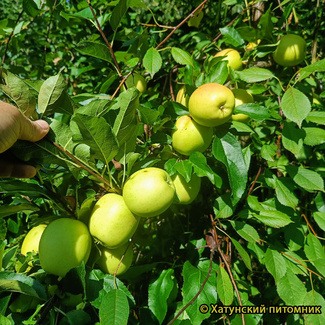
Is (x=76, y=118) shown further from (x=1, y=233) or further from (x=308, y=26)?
(x=308, y=26)

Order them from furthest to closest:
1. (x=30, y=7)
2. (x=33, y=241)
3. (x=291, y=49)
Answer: (x=30, y=7)
(x=291, y=49)
(x=33, y=241)

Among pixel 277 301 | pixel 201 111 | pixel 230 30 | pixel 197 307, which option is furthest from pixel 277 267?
pixel 230 30

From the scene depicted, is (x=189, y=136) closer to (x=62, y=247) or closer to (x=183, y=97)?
(x=183, y=97)

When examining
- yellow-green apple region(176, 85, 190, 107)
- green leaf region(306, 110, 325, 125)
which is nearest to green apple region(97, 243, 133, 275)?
yellow-green apple region(176, 85, 190, 107)

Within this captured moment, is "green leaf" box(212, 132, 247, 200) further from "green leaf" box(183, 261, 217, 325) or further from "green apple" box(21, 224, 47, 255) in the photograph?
"green apple" box(21, 224, 47, 255)

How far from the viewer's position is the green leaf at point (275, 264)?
93 centimetres

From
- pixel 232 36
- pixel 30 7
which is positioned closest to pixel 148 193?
pixel 232 36

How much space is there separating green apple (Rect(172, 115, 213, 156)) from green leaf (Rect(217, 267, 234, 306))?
1.33ft

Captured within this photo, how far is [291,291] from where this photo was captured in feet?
2.99

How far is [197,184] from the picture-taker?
0.96 metres

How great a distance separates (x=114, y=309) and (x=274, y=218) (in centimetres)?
58

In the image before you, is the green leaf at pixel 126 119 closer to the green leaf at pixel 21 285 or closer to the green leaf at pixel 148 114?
the green leaf at pixel 148 114

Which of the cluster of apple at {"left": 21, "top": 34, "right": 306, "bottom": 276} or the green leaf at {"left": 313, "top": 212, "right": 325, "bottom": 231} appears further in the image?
the green leaf at {"left": 313, "top": 212, "right": 325, "bottom": 231}

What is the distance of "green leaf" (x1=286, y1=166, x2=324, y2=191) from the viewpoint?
3.21 ft
